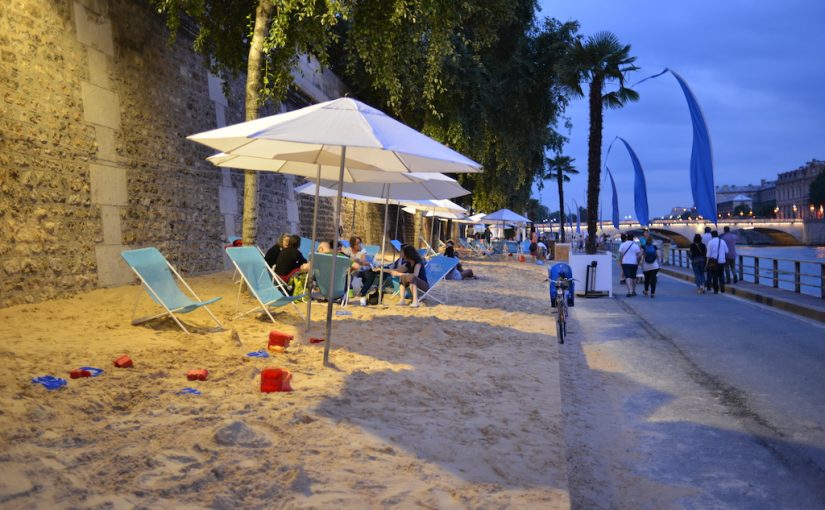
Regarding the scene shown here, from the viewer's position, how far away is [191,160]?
40.8 ft

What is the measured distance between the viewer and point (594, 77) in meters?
24.6

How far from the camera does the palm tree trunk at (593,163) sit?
22453mm

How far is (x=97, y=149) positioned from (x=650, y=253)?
40.4 ft

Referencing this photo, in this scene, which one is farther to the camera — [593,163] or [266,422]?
[593,163]

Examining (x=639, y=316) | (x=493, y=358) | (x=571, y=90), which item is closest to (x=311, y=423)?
(x=493, y=358)

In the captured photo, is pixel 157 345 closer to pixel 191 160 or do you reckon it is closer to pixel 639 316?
pixel 191 160

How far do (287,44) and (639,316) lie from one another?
7.65 meters

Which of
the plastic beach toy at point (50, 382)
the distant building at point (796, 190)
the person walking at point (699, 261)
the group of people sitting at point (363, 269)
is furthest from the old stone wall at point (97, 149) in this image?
the distant building at point (796, 190)

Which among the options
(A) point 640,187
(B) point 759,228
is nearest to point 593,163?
(A) point 640,187

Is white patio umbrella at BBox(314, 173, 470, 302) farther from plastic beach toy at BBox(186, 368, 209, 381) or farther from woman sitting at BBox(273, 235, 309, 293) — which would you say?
plastic beach toy at BBox(186, 368, 209, 381)

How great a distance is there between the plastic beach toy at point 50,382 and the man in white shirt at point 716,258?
51.9 feet

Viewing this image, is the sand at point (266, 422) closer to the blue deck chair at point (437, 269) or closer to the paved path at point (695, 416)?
the paved path at point (695, 416)

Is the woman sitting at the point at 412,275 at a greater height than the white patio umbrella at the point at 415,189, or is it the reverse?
the white patio umbrella at the point at 415,189

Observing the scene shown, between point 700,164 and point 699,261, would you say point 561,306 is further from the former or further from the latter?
point 700,164
